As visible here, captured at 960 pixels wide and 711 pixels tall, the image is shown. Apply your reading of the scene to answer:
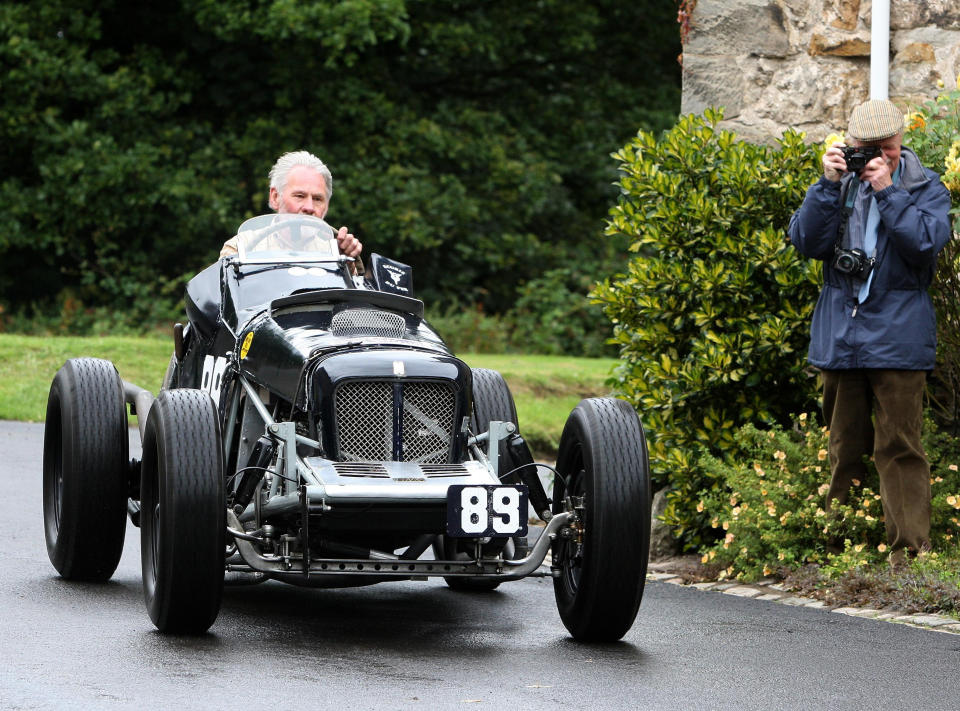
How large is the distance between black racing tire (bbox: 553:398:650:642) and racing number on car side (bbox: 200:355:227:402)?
171cm

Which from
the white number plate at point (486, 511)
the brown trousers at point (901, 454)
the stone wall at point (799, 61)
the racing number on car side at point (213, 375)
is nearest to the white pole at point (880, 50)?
the stone wall at point (799, 61)

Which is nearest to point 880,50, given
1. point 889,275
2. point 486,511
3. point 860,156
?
point 860,156

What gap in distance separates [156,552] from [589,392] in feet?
34.0

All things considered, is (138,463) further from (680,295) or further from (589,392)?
(589,392)

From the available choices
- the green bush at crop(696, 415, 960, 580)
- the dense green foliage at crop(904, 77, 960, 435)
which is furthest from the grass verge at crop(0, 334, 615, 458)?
the dense green foliage at crop(904, 77, 960, 435)

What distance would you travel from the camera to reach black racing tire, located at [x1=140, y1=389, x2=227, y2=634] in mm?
5543

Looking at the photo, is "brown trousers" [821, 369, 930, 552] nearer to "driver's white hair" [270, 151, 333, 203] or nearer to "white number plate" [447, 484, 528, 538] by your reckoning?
"white number plate" [447, 484, 528, 538]

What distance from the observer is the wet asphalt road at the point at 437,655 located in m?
5.01

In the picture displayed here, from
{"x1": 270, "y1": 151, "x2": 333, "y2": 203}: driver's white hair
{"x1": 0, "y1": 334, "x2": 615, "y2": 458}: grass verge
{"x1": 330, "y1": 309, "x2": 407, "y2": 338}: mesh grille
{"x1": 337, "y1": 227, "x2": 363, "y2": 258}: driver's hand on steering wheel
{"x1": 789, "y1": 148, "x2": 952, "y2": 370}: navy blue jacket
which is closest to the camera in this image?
{"x1": 330, "y1": 309, "x2": 407, "y2": 338}: mesh grille

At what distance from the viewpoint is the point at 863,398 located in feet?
23.8

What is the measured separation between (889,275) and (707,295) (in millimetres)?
1135

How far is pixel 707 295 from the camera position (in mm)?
7941

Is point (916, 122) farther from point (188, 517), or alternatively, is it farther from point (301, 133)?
point (301, 133)

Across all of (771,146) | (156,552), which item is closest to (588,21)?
(771,146)
